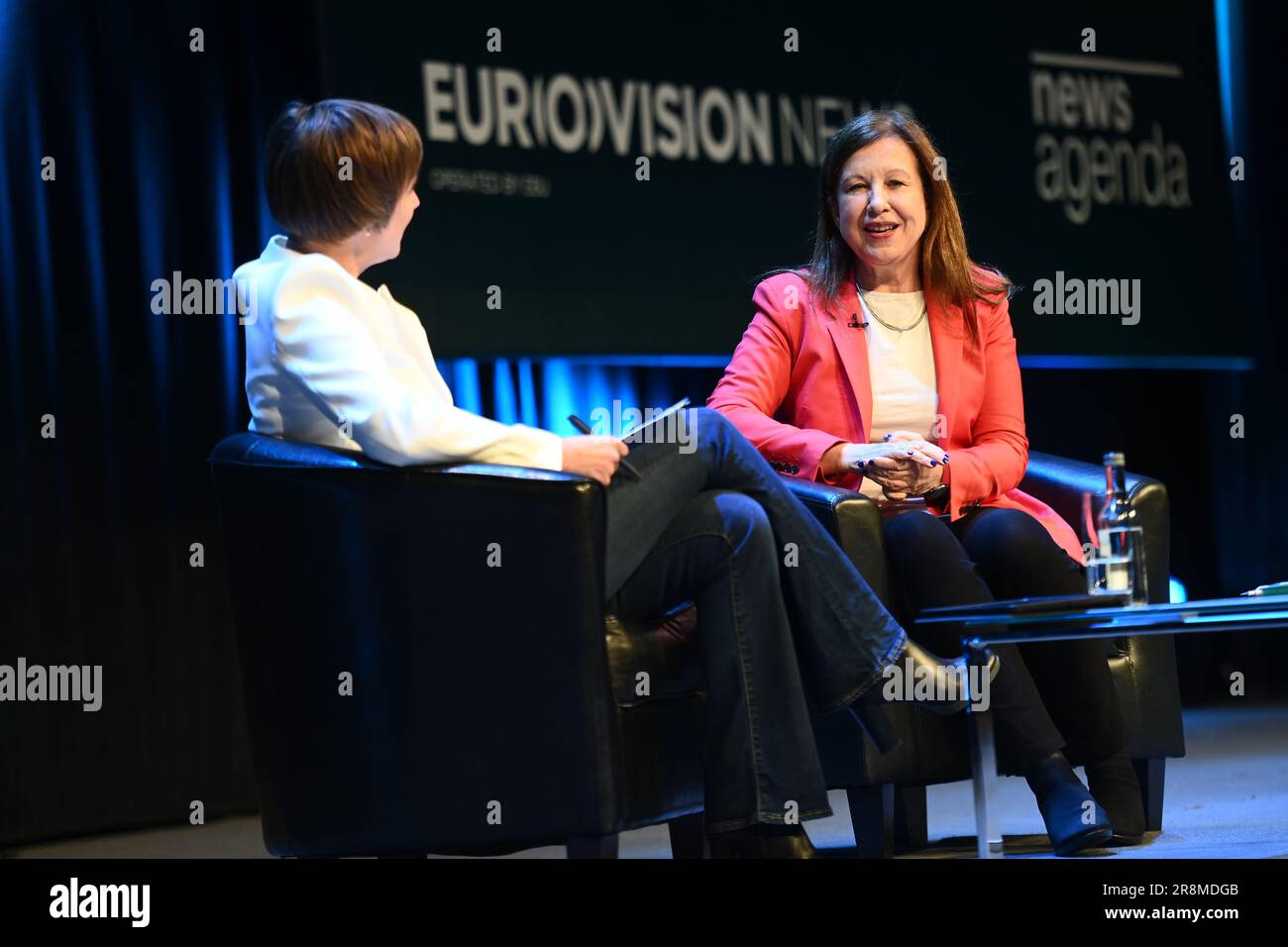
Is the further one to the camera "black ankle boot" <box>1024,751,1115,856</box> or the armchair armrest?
the armchair armrest

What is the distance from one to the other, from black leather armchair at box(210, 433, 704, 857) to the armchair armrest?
0.61 metres

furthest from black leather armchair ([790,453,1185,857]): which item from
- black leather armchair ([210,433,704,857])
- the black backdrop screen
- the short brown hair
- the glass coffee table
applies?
the black backdrop screen

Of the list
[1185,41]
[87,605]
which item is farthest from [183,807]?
[1185,41]

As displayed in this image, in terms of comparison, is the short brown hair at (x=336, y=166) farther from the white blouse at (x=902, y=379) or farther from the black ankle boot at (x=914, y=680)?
the white blouse at (x=902, y=379)

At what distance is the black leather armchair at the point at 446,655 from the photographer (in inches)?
76.8

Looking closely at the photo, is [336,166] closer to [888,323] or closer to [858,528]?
[858,528]

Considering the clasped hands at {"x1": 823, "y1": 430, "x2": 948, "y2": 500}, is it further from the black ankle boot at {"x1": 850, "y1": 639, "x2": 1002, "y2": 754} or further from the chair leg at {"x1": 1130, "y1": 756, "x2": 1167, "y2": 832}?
the chair leg at {"x1": 1130, "y1": 756, "x2": 1167, "y2": 832}

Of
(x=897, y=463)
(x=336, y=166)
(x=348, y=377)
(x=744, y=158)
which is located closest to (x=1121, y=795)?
(x=897, y=463)

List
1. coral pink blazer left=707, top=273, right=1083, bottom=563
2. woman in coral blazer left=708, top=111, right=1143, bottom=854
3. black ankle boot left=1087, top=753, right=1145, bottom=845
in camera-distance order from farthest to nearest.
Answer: coral pink blazer left=707, top=273, right=1083, bottom=563
woman in coral blazer left=708, top=111, right=1143, bottom=854
black ankle boot left=1087, top=753, right=1145, bottom=845

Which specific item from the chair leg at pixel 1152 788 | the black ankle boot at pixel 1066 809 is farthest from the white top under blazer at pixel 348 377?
the chair leg at pixel 1152 788

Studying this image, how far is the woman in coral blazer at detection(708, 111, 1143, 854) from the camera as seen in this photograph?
2.49 meters

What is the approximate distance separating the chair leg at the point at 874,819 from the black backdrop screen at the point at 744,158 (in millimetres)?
1615
